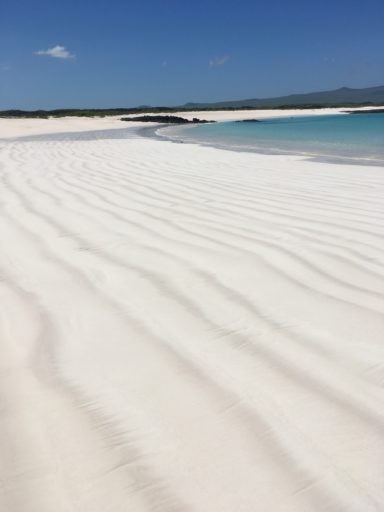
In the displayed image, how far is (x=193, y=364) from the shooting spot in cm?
168

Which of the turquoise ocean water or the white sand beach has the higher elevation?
the white sand beach

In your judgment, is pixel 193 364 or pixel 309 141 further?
pixel 309 141

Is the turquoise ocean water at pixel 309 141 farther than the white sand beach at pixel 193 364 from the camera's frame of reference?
Yes

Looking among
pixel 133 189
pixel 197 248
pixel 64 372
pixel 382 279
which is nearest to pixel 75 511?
pixel 64 372

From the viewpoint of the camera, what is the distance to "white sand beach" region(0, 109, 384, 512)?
1.18m

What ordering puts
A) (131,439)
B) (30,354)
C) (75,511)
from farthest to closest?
(30,354)
(131,439)
(75,511)

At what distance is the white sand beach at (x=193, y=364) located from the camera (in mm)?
1178

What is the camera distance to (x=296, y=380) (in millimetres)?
1578

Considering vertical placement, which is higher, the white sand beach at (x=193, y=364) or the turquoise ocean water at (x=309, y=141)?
the white sand beach at (x=193, y=364)

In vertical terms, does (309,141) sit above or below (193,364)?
below

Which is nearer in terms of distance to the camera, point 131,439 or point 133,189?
point 131,439

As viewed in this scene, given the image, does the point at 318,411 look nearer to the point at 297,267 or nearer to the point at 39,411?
the point at 39,411

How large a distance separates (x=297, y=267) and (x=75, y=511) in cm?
172

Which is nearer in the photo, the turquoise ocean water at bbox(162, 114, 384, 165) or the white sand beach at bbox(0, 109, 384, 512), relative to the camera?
the white sand beach at bbox(0, 109, 384, 512)
